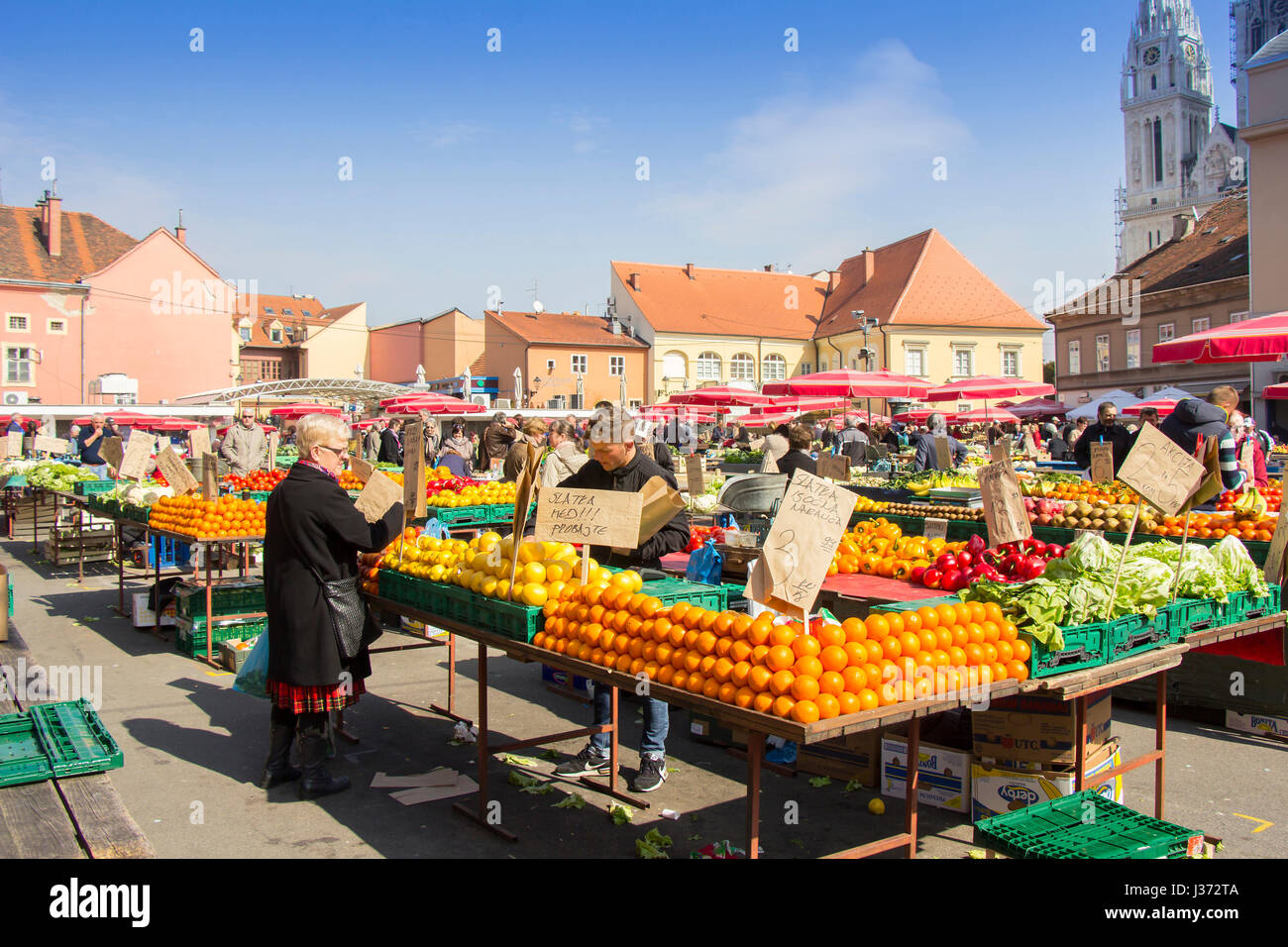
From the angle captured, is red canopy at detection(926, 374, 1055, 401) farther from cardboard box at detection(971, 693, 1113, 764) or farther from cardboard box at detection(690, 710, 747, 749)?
cardboard box at detection(971, 693, 1113, 764)

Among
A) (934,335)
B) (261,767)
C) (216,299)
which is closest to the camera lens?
(261,767)

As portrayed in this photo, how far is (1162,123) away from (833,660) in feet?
454

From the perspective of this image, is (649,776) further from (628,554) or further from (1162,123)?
(1162,123)

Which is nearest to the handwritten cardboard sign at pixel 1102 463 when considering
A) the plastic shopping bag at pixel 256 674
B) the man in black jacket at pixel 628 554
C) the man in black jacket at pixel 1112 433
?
the man in black jacket at pixel 1112 433

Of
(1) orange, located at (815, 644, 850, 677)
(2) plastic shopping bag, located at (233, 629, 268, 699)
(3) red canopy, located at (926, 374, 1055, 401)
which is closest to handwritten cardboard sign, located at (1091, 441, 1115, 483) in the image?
(1) orange, located at (815, 644, 850, 677)

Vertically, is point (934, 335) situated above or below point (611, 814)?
above

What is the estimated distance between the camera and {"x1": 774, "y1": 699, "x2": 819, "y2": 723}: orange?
9.62ft

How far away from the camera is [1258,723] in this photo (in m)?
5.88

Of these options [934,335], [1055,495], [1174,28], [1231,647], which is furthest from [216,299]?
[1174,28]

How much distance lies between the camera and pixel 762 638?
3.26m

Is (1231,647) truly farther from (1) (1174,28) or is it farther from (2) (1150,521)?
(1) (1174,28)

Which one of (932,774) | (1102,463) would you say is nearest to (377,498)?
(932,774)

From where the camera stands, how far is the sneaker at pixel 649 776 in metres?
5.00
